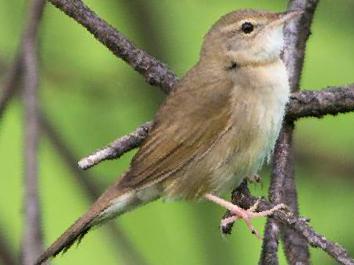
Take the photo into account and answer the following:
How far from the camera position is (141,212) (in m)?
6.37

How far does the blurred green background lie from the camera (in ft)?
18.7

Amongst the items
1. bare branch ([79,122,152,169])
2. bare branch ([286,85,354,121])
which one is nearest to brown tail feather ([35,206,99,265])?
bare branch ([79,122,152,169])

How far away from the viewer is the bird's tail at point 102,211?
4273 millimetres

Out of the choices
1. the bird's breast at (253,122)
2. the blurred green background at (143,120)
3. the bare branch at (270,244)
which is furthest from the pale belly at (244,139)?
the blurred green background at (143,120)

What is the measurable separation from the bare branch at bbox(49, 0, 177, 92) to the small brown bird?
0.54 ft

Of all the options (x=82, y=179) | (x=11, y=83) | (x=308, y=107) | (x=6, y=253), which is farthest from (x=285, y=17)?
(x=6, y=253)

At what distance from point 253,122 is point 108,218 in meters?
0.62

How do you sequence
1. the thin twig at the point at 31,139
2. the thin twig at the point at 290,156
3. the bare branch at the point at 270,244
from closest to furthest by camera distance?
the bare branch at the point at 270,244, the thin twig at the point at 31,139, the thin twig at the point at 290,156

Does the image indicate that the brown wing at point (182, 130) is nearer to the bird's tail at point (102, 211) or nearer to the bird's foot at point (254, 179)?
the bird's tail at point (102, 211)

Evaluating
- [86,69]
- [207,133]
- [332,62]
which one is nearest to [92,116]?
[86,69]

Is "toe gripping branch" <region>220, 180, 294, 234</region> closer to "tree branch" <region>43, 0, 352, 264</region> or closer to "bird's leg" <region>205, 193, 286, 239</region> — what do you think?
"bird's leg" <region>205, 193, 286, 239</region>

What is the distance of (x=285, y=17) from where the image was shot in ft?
14.9

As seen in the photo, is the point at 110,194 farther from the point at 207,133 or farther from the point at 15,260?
the point at 15,260

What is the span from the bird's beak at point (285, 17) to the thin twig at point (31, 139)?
2.78 ft
